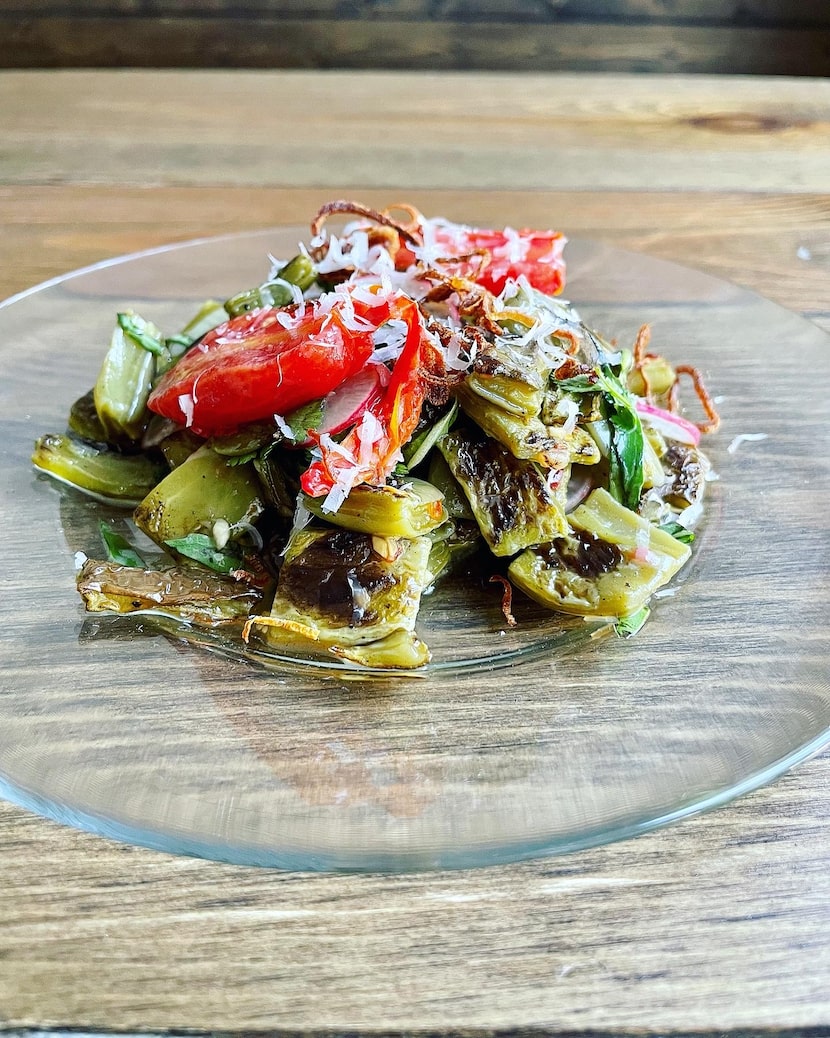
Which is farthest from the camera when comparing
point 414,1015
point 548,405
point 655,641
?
point 548,405

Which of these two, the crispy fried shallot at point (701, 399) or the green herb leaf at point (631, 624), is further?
the crispy fried shallot at point (701, 399)

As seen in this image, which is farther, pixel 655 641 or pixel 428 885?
pixel 655 641

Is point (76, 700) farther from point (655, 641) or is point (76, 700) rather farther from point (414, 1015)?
point (655, 641)

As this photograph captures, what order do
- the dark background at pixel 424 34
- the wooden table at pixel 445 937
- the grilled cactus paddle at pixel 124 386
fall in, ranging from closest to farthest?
the wooden table at pixel 445 937
the grilled cactus paddle at pixel 124 386
the dark background at pixel 424 34

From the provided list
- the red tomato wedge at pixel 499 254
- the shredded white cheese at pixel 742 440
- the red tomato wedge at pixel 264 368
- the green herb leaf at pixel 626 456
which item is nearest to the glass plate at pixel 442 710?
the shredded white cheese at pixel 742 440

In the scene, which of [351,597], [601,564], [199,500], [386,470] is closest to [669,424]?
[601,564]

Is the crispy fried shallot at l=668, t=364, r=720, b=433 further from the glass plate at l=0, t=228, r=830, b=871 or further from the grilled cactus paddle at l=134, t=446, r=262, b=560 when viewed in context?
the grilled cactus paddle at l=134, t=446, r=262, b=560

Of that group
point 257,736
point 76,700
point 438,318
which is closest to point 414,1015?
point 257,736

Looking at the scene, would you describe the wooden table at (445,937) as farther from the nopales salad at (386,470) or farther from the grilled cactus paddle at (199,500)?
the grilled cactus paddle at (199,500)
